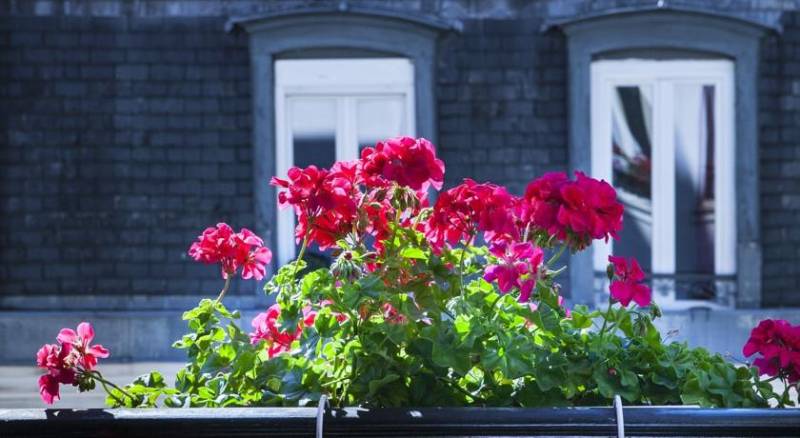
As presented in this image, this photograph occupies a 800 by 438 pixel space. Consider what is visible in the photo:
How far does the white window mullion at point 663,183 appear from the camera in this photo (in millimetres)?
11531

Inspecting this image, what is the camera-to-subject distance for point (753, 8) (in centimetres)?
1128

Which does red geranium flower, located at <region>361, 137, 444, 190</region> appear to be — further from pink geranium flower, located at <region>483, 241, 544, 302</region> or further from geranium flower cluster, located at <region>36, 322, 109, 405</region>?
geranium flower cluster, located at <region>36, 322, 109, 405</region>

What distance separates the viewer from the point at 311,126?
1154cm

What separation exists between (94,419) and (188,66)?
30.0 ft

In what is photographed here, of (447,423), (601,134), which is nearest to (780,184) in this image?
(601,134)

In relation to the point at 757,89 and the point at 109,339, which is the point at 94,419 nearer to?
the point at 109,339

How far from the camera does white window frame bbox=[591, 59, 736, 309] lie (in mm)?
11406

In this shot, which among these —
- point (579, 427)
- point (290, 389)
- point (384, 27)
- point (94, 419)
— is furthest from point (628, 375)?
point (384, 27)

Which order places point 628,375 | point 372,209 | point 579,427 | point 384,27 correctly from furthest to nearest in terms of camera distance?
point 384,27 < point 372,209 < point 628,375 < point 579,427

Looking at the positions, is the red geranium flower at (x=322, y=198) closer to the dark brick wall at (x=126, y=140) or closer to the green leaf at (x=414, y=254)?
the green leaf at (x=414, y=254)

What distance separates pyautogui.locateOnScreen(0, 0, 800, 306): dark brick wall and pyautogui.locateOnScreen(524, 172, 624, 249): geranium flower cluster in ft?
28.0

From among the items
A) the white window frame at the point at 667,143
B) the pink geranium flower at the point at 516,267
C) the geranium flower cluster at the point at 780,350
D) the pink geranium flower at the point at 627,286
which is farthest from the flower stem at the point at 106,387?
the white window frame at the point at 667,143

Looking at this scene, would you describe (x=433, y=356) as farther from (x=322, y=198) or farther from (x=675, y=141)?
(x=675, y=141)

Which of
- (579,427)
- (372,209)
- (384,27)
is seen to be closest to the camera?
(579,427)
